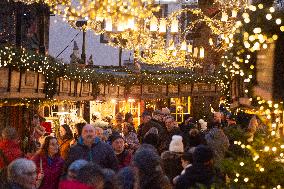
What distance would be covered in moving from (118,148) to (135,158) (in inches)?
138

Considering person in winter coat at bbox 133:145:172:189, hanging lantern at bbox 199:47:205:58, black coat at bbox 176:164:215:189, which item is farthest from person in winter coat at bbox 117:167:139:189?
hanging lantern at bbox 199:47:205:58

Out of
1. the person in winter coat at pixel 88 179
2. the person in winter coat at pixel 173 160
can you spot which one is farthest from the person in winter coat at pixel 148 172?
the person in winter coat at pixel 173 160

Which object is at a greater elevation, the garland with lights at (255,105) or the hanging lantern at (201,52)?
the hanging lantern at (201,52)

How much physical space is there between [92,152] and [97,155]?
102mm

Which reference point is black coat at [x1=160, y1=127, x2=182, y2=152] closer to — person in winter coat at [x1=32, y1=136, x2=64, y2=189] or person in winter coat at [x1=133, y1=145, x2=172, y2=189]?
person in winter coat at [x1=32, y1=136, x2=64, y2=189]

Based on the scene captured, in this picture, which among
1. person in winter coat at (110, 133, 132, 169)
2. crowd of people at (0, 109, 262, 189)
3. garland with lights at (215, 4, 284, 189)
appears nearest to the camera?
crowd of people at (0, 109, 262, 189)

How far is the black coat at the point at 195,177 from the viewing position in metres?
8.42

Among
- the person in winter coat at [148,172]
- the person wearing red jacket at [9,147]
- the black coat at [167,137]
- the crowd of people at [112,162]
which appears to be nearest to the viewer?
the crowd of people at [112,162]

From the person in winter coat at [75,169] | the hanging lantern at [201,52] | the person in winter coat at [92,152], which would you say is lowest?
the person in winter coat at [92,152]

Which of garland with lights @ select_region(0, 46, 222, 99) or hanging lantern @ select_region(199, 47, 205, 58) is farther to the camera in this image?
hanging lantern @ select_region(199, 47, 205, 58)

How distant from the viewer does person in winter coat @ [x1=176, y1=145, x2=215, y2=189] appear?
843 cm

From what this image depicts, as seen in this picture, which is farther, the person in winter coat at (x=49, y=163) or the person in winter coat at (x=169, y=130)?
the person in winter coat at (x=169, y=130)

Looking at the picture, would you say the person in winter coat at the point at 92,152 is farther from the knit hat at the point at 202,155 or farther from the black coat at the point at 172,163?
the knit hat at the point at 202,155

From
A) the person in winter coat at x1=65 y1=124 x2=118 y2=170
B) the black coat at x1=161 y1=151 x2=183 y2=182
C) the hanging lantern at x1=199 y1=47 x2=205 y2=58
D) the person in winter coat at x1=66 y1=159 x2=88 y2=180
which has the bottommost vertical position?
the black coat at x1=161 y1=151 x2=183 y2=182
